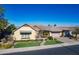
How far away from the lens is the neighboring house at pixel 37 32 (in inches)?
899

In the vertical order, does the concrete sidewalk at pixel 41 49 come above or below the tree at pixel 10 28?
below

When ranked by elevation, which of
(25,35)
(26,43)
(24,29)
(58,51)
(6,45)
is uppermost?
(24,29)

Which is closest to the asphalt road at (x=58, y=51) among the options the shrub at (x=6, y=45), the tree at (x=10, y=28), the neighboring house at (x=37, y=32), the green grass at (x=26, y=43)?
the green grass at (x=26, y=43)

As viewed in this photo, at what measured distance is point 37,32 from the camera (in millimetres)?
23234

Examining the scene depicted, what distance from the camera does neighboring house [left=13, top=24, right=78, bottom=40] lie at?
22844 millimetres

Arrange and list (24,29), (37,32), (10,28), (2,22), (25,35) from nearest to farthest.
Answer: (10,28) → (25,35) → (24,29) → (37,32) → (2,22)

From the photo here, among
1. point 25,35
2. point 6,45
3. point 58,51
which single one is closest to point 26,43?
point 25,35

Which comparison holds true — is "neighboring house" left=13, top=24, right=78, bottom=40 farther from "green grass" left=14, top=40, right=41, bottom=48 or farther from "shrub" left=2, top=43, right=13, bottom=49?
"shrub" left=2, top=43, right=13, bottom=49

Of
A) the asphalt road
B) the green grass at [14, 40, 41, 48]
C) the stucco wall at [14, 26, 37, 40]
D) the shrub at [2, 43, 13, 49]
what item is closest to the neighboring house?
the stucco wall at [14, 26, 37, 40]

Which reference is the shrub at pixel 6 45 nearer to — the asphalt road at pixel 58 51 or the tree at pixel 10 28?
the tree at pixel 10 28

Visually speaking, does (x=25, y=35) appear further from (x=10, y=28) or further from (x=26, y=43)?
(x=10, y=28)

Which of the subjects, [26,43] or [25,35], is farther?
[25,35]
